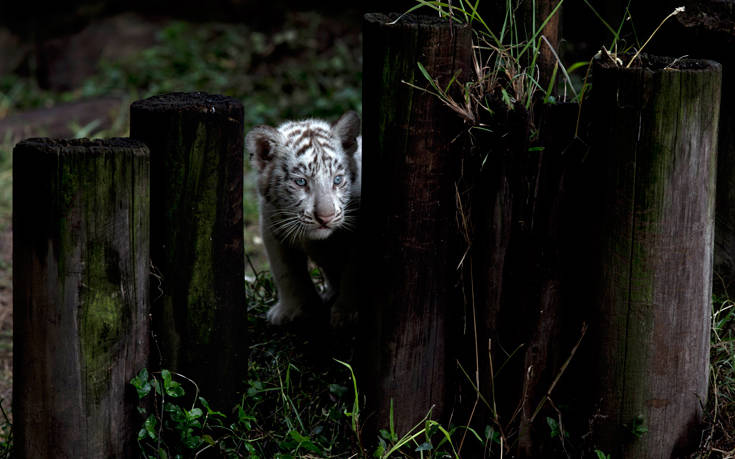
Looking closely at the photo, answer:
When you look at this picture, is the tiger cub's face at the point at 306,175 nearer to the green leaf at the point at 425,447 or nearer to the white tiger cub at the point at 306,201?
the white tiger cub at the point at 306,201

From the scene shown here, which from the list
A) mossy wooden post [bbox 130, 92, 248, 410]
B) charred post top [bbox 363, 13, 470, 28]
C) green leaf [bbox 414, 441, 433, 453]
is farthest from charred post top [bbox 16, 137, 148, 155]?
green leaf [bbox 414, 441, 433, 453]

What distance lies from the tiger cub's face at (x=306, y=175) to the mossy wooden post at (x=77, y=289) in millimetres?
960

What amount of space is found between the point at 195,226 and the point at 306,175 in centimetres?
87

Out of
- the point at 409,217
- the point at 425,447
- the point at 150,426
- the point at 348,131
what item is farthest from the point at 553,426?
the point at 348,131

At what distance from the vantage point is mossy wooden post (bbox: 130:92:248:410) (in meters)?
3.27

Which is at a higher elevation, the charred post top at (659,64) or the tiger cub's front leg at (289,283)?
the charred post top at (659,64)

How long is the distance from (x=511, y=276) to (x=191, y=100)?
1.40m

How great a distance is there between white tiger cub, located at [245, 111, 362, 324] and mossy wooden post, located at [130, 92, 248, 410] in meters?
0.62

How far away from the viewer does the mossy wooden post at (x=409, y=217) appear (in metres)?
3.20

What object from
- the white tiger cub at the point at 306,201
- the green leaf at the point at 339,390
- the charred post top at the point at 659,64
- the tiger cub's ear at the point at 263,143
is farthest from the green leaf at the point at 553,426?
the tiger cub's ear at the point at 263,143

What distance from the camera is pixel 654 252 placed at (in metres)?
3.19

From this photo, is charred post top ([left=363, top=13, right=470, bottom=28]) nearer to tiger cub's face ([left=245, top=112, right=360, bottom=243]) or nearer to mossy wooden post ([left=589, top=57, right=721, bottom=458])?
mossy wooden post ([left=589, top=57, right=721, bottom=458])

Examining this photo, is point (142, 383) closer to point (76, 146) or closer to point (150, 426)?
point (150, 426)

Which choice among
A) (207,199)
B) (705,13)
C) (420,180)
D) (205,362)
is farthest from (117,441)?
(705,13)
